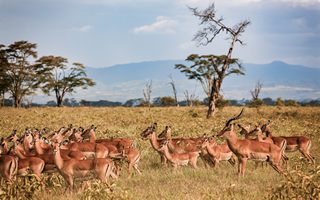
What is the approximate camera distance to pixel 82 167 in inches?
361

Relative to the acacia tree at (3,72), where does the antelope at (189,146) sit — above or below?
below

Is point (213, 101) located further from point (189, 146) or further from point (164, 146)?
point (164, 146)

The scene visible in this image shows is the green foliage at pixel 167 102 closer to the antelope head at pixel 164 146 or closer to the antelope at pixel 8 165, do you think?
the antelope head at pixel 164 146

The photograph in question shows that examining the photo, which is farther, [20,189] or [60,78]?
[60,78]

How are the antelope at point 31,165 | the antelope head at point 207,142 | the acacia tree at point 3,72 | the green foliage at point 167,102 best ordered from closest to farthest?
the antelope at point 31,165
the antelope head at point 207,142
the acacia tree at point 3,72
the green foliage at point 167,102

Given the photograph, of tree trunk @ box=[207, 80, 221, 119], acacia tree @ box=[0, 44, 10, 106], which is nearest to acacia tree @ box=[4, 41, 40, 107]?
acacia tree @ box=[0, 44, 10, 106]

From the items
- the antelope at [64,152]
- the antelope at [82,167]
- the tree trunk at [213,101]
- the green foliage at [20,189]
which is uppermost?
the tree trunk at [213,101]

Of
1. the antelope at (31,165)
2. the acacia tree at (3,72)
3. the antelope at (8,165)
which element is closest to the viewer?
the antelope at (8,165)

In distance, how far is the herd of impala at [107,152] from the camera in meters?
9.19

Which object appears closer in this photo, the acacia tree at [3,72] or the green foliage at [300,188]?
the green foliage at [300,188]

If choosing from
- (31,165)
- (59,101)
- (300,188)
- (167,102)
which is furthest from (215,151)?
(167,102)

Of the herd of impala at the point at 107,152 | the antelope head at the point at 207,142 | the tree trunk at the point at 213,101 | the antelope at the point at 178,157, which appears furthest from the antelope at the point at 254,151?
the tree trunk at the point at 213,101

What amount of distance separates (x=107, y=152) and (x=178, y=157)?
1.89m

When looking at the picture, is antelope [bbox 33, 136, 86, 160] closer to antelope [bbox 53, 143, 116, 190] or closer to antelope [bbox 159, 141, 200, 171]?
antelope [bbox 53, 143, 116, 190]
